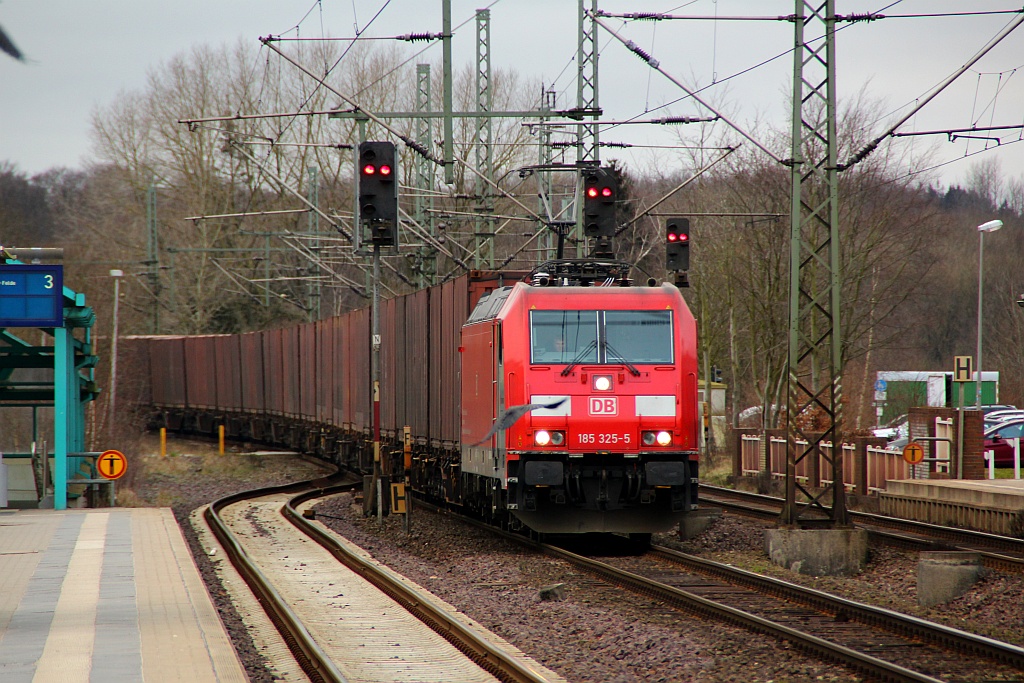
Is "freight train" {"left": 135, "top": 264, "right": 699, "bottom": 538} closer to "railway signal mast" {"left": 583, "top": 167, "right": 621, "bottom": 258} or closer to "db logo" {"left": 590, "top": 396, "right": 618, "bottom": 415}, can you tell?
"db logo" {"left": 590, "top": 396, "right": 618, "bottom": 415}

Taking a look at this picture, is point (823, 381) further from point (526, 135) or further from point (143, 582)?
point (143, 582)

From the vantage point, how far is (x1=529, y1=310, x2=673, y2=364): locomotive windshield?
14.5m

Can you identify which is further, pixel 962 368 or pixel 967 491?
pixel 962 368

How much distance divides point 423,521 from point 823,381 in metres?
16.7

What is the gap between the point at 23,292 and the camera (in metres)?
19.4

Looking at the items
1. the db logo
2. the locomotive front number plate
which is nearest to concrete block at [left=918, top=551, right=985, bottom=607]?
the locomotive front number plate

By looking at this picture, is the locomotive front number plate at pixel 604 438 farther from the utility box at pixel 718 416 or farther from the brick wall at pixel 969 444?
the utility box at pixel 718 416

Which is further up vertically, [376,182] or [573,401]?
[376,182]

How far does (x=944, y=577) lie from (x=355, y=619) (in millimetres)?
5874

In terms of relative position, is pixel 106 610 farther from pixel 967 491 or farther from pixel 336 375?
pixel 336 375

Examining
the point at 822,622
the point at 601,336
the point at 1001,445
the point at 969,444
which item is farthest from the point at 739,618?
the point at 1001,445

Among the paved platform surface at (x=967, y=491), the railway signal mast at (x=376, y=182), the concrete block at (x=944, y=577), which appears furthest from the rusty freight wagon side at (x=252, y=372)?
the concrete block at (x=944, y=577)

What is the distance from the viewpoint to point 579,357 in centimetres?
1447

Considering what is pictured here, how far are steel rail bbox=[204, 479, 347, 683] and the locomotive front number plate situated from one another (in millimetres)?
3947
